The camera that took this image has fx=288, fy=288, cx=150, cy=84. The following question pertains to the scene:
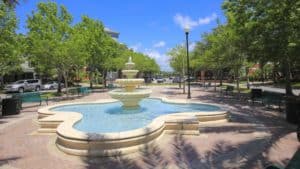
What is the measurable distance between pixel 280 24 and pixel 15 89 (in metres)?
37.7

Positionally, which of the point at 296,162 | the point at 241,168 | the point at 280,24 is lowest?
the point at 241,168

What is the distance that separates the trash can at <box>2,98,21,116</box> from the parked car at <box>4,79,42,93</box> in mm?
27008

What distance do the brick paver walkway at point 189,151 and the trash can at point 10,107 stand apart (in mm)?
5342

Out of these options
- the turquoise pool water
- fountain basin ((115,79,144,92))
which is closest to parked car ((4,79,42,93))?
the turquoise pool water

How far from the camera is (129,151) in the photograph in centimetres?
880

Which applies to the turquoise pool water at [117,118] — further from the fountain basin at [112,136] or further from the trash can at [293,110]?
the trash can at [293,110]

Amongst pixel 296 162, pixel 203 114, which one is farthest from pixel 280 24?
pixel 296 162

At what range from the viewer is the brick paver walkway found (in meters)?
7.84

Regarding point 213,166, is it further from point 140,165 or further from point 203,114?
point 203,114

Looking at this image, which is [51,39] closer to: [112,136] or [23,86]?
[23,86]

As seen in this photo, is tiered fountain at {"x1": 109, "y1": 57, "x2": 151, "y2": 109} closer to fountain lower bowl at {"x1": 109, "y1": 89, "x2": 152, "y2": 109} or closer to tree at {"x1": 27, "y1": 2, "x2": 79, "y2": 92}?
fountain lower bowl at {"x1": 109, "y1": 89, "x2": 152, "y2": 109}

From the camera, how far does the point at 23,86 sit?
143ft

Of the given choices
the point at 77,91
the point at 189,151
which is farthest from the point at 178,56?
the point at 189,151

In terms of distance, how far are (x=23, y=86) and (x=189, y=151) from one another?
40.2 metres
